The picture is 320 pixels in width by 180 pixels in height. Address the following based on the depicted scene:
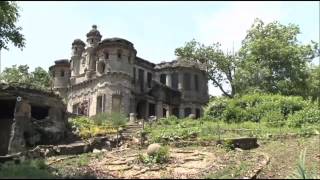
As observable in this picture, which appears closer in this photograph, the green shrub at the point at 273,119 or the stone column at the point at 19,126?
the stone column at the point at 19,126

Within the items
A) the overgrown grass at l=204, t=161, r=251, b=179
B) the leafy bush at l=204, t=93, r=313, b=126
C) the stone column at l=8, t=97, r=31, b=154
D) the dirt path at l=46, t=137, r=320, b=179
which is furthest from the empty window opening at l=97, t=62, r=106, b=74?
the overgrown grass at l=204, t=161, r=251, b=179

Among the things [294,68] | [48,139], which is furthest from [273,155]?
[294,68]

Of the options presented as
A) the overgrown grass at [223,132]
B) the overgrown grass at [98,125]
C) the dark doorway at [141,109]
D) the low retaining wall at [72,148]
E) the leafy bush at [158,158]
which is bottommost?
the leafy bush at [158,158]

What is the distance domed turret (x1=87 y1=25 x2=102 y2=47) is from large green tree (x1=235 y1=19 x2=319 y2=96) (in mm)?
14264

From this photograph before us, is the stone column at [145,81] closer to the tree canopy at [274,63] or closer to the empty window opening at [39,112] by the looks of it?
the tree canopy at [274,63]

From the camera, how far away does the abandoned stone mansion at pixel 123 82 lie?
49.9m

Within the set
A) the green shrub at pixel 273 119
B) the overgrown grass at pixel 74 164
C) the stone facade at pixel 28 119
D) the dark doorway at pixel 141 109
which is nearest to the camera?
the overgrown grass at pixel 74 164

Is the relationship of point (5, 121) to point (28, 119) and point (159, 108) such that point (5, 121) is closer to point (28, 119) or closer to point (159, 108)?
point (28, 119)

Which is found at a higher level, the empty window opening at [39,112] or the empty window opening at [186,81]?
the empty window opening at [186,81]

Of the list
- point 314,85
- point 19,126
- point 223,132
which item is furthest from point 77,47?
point 223,132

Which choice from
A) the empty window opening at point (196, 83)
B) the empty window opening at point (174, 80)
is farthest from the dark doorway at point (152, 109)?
the empty window opening at point (196, 83)

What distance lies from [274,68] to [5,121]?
87.9ft

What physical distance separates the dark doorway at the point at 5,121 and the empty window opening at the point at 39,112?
4.86 ft

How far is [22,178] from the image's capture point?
50.1 ft
